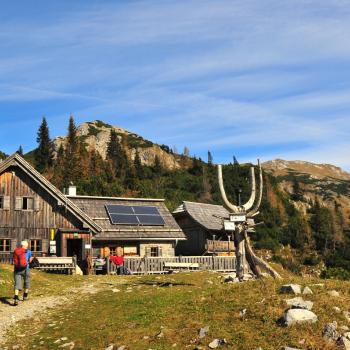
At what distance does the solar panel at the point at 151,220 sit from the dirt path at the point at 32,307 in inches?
701

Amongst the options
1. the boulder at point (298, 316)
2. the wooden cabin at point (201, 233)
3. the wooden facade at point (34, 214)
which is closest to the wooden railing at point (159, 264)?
the wooden facade at point (34, 214)

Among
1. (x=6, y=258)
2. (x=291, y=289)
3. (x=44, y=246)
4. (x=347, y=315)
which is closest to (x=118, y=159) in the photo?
(x=44, y=246)

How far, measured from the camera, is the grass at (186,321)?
37.3 ft

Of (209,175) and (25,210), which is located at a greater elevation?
(209,175)

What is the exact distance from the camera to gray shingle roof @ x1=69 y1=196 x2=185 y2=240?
37.2m

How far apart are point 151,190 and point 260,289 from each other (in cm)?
6436

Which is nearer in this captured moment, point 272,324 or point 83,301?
point 272,324

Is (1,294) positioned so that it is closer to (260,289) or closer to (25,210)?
(260,289)

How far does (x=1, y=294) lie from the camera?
19.2 m

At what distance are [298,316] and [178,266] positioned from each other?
2087 centimetres

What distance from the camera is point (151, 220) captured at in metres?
39.4

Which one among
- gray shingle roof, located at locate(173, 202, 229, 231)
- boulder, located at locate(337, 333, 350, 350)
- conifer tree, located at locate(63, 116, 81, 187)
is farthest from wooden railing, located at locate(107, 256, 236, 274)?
conifer tree, located at locate(63, 116, 81, 187)

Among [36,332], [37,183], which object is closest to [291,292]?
[36,332]

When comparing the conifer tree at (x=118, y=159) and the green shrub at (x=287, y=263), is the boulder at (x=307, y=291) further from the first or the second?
the conifer tree at (x=118, y=159)
